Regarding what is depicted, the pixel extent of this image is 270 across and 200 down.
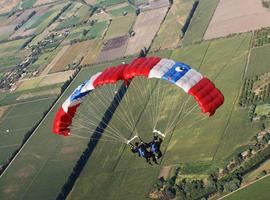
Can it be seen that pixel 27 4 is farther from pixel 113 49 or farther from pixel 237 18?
pixel 237 18

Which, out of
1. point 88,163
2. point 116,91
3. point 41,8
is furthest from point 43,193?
point 41,8

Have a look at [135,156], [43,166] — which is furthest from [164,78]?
[43,166]

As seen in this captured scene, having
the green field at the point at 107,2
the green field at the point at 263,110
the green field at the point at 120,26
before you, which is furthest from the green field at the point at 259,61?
the green field at the point at 107,2

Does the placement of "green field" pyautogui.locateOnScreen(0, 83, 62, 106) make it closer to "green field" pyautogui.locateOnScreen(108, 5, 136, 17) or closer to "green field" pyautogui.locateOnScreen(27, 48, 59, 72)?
"green field" pyautogui.locateOnScreen(27, 48, 59, 72)

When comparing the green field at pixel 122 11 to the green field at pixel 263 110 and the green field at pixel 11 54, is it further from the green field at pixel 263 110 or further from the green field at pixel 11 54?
the green field at pixel 263 110

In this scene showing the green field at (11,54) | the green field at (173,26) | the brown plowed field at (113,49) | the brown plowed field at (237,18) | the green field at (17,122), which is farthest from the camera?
the green field at (11,54)

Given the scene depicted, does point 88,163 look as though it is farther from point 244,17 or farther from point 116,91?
point 244,17
